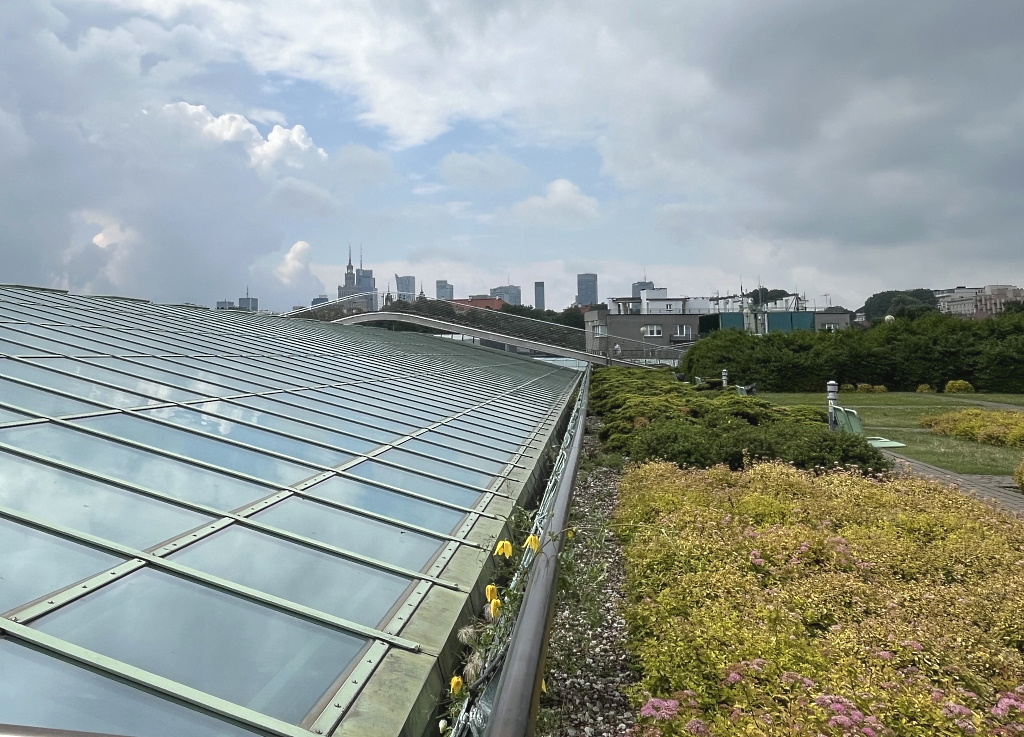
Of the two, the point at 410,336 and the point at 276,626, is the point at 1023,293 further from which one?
the point at 276,626

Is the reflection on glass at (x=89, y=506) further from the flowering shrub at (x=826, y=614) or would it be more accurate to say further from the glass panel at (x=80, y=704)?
the flowering shrub at (x=826, y=614)

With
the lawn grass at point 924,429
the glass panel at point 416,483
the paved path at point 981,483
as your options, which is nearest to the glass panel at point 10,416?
the glass panel at point 416,483

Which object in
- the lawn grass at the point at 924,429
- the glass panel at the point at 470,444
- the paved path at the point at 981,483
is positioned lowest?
the lawn grass at the point at 924,429

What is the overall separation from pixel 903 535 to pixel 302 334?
17084 mm

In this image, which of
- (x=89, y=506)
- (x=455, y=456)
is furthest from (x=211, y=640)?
(x=455, y=456)

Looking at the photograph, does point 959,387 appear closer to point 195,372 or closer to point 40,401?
point 195,372

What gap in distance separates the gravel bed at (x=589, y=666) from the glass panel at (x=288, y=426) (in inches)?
95.0

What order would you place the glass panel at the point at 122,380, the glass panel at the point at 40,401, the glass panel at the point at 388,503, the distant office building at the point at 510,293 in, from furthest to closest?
the distant office building at the point at 510,293 < the glass panel at the point at 122,380 < the glass panel at the point at 40,401 < the glass panel at the point at 388,503

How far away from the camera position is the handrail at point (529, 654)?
223 centimetres

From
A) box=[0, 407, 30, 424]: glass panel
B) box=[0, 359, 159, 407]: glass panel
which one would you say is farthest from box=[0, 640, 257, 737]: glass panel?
box=[0, 359, 159, 407]: glass panel

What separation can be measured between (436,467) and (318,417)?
6.21 feet

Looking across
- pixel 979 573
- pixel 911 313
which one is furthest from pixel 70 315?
pixel 911 313

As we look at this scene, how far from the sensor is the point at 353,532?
4.35 metres

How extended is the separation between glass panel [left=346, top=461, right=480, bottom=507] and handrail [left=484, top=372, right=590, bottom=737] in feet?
4.81
